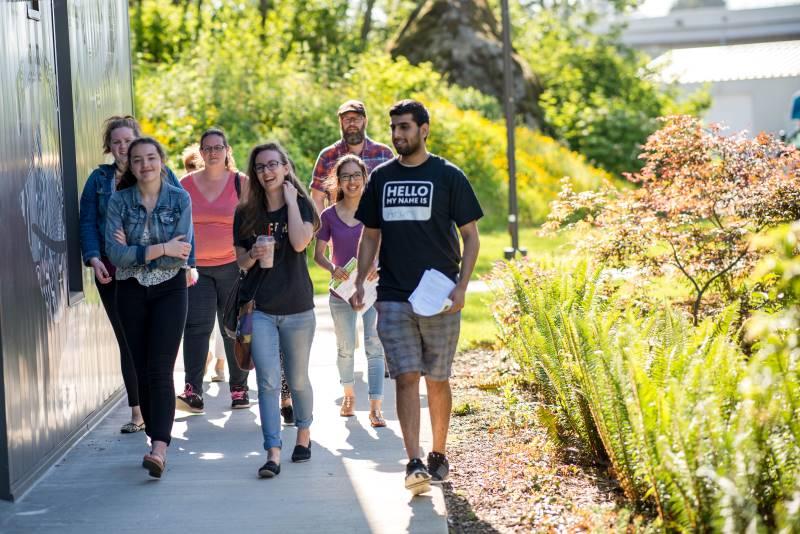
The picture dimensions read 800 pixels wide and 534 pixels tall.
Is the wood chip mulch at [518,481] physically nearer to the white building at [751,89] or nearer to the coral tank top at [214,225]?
the coral tank top at [214,225]

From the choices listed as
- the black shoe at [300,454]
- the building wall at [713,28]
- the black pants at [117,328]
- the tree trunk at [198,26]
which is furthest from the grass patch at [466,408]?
the building wall at [713,28]

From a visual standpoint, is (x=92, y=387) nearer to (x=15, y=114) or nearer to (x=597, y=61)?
(x=15, y=114)

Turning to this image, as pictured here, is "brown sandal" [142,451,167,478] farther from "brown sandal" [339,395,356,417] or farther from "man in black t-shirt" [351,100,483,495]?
"brown sandal" [339,395,356,417]

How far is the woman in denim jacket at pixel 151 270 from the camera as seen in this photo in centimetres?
673

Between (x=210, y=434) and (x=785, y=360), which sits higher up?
(x=785, y=360)

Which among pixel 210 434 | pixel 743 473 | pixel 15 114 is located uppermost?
pixel 15 114

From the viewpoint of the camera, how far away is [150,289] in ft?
22.3

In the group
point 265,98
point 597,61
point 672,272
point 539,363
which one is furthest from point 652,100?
point 539,363

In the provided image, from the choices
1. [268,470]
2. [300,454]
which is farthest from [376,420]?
[268,470]

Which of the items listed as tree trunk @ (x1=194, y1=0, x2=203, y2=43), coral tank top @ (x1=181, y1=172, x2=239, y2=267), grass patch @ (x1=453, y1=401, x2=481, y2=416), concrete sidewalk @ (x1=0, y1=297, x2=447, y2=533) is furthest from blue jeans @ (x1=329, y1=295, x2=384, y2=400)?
tree trunk @ (x1=194, y1=0, x2=203, y2=43)

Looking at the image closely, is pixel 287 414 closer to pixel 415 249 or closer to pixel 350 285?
pixel 350 285

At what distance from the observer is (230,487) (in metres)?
6.45

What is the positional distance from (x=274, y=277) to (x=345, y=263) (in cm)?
135

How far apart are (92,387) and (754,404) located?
485 centimetres
